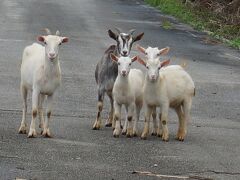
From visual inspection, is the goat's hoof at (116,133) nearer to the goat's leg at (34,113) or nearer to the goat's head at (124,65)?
the goat's head at (124,65)

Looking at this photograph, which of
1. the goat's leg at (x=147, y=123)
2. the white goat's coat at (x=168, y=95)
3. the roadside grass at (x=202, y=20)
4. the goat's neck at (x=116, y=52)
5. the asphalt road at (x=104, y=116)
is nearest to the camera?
the asphalt road at (x=104, y=116)

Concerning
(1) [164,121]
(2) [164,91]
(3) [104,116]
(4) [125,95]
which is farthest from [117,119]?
(3) [104,116]

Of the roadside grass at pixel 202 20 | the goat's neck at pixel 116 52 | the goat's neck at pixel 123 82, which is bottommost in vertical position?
the roadside grass at pixel 202 20

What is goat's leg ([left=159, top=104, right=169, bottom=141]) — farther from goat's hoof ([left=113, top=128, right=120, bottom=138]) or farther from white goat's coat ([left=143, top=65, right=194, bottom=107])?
goat's hoof ([left=113, top=128, right=120, bottom=138])

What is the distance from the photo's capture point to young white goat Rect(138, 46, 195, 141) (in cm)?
1182

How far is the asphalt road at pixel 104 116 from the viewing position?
9953 millimetres

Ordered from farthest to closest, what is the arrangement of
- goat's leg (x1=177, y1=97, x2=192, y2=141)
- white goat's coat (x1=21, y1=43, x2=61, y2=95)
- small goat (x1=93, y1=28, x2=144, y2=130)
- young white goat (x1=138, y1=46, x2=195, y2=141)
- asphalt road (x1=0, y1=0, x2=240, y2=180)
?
small goat (x1=93, y1=28, x2=144, y2=130) → goat's leg (x1=177, y1=97, x2=192, y2=141) → young white goat (x1=138, y1=46, x2=195, y2=141) → white goat's coat (x1=21, y1=43, x2=61, y2=95) → asphalt road (x1=0, y1=0, x2=240, y2=180)

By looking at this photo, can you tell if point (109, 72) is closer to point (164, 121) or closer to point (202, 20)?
point (164, 121)

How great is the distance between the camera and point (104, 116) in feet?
46.0

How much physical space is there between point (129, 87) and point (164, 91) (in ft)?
1.82

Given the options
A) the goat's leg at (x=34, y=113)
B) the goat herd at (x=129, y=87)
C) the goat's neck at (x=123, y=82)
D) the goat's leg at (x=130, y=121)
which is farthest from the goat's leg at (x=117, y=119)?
the goat's leg at (x=34, y=113)

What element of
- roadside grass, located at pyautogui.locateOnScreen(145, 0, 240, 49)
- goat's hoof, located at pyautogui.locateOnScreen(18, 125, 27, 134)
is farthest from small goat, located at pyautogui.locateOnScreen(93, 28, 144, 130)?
roadside grass, located at pyautogui.locateOnScreen(145, 0, 240, 49)

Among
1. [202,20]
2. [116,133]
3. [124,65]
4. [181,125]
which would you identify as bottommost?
[202,20]

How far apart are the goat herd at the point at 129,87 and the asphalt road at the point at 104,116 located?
0.91 feet
